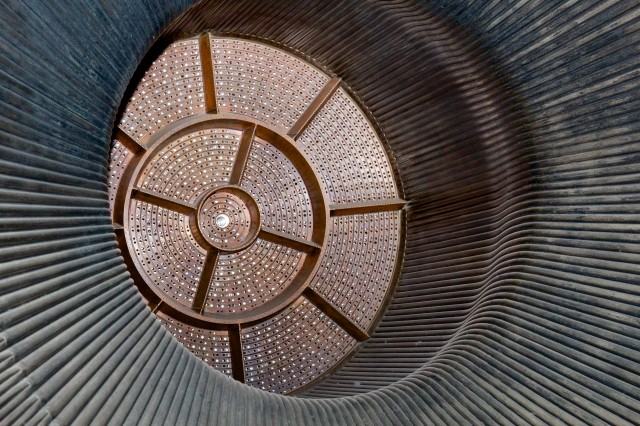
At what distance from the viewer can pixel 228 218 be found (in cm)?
418

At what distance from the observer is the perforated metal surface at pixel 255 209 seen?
152 inches

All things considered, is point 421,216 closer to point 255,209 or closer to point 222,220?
point 255,209

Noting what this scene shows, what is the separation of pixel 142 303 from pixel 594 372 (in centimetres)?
198

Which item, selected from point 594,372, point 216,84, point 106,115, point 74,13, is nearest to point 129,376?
point 106,115

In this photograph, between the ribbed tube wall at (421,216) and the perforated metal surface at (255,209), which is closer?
the ribbed tube wall at (421,216)

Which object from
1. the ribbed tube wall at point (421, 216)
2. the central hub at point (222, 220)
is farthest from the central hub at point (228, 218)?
the ribbed tube wall at point (421, 216)

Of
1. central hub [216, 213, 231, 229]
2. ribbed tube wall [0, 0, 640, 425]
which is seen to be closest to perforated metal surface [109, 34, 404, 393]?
central hub [216, 213, 231, 229]

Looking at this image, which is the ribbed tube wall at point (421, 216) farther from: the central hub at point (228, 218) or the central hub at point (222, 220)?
the central hub at point (222, 220)

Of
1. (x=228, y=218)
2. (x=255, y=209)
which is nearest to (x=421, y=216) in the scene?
(x=255, y=209)

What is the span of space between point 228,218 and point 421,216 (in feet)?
4.57

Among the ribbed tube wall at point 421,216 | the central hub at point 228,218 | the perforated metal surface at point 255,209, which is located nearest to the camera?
the ribbed tube wall at point 421,216

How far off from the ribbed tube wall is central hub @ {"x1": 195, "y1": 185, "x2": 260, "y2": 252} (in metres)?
1.10

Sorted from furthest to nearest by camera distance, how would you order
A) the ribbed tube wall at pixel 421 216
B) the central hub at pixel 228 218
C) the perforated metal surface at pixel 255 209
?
the central hub at pixel 228 218, the perforated metal surface at pixel 255 209, the ribbed tube wall at pixel 421 216

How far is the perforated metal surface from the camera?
385cm
